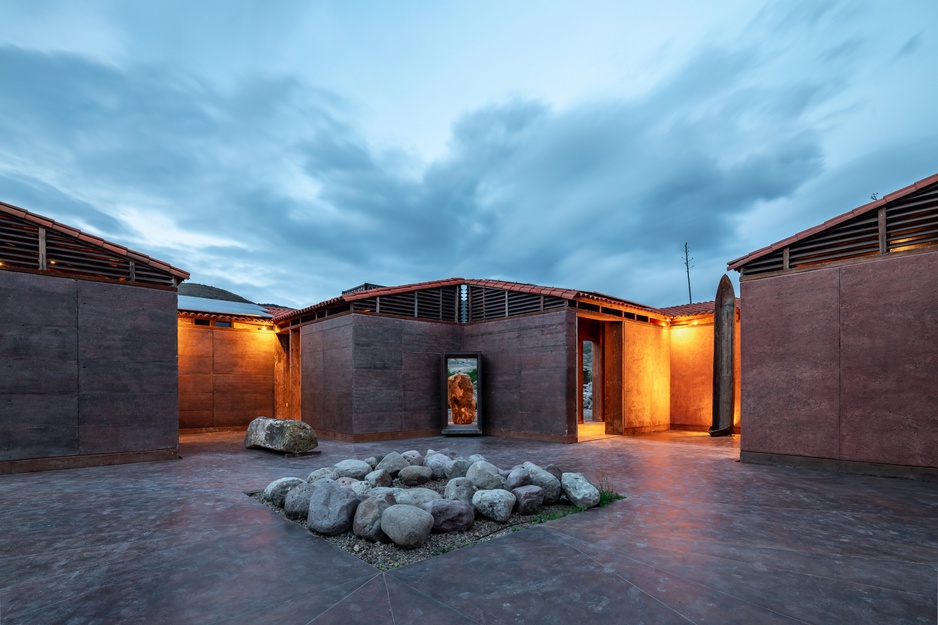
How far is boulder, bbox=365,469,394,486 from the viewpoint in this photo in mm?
6449

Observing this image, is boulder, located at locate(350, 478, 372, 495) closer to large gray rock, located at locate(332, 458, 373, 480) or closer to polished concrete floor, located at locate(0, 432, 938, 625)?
large gray rock, located at locate(332, 458, 373, 480)

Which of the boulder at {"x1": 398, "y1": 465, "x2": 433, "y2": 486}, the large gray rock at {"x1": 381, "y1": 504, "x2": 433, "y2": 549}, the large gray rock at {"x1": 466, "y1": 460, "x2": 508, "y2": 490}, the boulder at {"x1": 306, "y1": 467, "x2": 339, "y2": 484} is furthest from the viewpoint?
the boulder at {"x1": 398, "y1": 465, "x2": 433, "y2": 486}

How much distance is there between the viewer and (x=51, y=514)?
5.46m

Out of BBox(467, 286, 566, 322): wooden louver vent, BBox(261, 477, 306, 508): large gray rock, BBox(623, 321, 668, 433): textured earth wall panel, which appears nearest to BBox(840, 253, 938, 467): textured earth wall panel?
BBox(623, 321, 668, 433): textured earth wall panel

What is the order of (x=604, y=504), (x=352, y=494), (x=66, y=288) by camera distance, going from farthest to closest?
(x=66, y=288)
(x=604, y=504)
(x=352, y=494)

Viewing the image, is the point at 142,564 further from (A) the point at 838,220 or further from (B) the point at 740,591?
(A) the point at 838,220

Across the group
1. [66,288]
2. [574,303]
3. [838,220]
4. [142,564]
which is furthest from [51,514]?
[838,220]

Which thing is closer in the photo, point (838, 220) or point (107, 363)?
point (838, 220)

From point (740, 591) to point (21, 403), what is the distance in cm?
1095

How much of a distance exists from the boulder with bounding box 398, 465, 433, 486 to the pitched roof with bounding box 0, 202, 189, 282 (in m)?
6.65

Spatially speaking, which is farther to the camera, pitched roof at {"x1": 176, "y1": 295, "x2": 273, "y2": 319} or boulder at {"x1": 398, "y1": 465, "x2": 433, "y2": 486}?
pitched roof at {"x1": 176, "y1": 295, "x2": 273, "y2": 319}

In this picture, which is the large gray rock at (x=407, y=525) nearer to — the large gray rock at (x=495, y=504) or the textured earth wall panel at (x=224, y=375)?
the large gray rock at (x=495, y=504)

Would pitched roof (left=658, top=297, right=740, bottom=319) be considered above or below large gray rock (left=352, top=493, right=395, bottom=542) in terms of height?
above

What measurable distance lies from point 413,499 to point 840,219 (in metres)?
8.44
